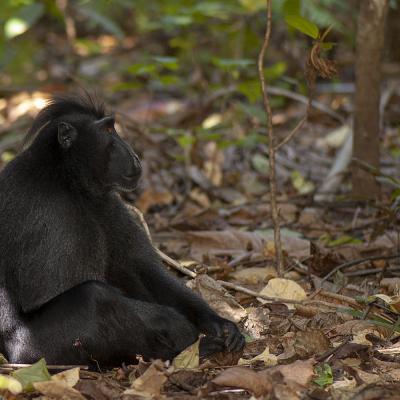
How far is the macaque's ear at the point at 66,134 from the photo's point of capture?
163 inches

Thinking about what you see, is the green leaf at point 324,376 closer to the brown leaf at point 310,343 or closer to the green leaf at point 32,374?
the brown leaf at point 310,343

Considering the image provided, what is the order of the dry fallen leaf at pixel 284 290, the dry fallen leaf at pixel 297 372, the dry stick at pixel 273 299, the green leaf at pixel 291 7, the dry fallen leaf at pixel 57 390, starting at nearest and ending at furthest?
the dry fallen leaf at pixel 57 390 < the dry fallen leaf at pixel 297 372 < the dry stick at pixel 273 299 < the dry fallen leaf at pixel 284 290 < the green leaf at pixel 291 7

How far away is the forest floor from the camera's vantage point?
3.51 metres

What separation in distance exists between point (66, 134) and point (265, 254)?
1.87 meters

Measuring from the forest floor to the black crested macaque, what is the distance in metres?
0.17

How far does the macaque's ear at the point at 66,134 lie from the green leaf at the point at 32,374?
1199 mm

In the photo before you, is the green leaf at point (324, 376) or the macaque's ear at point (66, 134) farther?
the macaque's ear at point (66, 134)

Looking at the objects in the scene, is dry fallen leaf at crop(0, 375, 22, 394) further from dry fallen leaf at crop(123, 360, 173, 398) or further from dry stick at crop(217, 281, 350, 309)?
dry stick at crop(217, 281, 350, 309)

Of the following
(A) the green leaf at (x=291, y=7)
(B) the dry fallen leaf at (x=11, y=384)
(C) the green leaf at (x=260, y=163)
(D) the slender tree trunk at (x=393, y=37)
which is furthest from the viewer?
(D) the slender tree trunk at (x=393, y=37)

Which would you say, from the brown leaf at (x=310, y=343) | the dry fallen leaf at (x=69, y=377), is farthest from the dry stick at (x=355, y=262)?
the dry fallen leaf at (x=69, y=377)

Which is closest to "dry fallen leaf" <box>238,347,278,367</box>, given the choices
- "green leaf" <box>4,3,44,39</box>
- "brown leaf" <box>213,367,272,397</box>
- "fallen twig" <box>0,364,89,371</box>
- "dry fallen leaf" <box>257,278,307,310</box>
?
"brown leaf" <box>213,367,272,397</box>

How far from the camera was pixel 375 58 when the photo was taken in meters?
5.80

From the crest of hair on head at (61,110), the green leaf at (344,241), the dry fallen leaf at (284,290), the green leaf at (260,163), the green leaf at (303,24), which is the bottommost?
the green leaf at (344,241)

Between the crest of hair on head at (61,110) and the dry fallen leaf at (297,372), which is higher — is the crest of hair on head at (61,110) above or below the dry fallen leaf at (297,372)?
above
